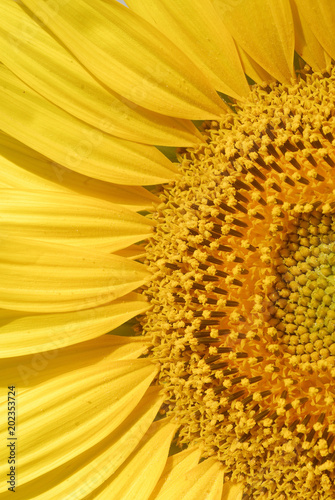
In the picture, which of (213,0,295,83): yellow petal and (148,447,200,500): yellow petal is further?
(148,447,200,500): yellow petal

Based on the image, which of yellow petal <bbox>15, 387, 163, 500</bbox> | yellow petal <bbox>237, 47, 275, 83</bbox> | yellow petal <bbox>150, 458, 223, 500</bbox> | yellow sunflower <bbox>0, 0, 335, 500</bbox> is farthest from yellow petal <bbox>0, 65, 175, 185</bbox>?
yellow petal <bbox>150, 458, 223, 500</bbox>

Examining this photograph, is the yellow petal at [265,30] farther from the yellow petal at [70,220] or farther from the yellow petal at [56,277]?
the yellow petal at [56,277]

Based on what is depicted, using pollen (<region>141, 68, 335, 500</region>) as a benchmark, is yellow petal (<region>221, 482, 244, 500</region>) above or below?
below

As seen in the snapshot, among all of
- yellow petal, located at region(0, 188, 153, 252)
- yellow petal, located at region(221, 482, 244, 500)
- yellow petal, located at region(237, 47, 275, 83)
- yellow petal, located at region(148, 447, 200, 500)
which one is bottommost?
yellow petal, located at region(221, 482, 244, 500)

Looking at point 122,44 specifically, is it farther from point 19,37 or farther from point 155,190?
point 155,190

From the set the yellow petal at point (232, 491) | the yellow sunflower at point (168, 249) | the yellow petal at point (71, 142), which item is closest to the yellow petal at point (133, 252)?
the yellow sunflower at point (168, 249)

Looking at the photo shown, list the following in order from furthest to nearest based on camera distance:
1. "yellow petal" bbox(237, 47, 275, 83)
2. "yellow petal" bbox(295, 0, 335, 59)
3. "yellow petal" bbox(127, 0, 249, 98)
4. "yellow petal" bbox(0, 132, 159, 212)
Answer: "yellow petal" bbox(0, 132, 159, 212) < "yellow petal" bbox(237, 47, 275, 83) < "yellow petal" bbox(127, 0, 249, 98) < "yellow petal" bbox(295, 0, 335, 59)

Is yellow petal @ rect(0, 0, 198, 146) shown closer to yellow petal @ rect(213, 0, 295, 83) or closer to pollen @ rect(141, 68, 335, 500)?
pollen @ rect(141, 68, 335, 500)

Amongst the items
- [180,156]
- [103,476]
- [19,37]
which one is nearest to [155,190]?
[180,156]
